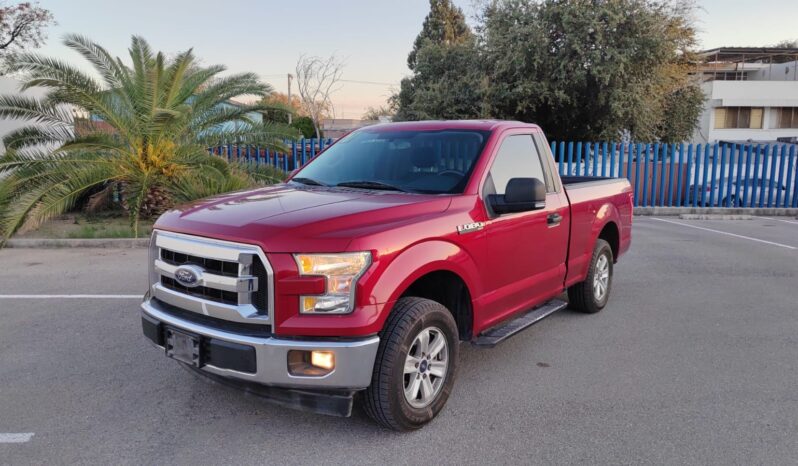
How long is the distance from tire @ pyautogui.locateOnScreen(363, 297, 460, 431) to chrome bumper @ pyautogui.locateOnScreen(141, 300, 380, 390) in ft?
0.43

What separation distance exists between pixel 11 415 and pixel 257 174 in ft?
29.5

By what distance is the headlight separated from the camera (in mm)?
3154

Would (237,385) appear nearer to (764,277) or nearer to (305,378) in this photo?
(305,378)

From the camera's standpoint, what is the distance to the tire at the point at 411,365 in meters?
3.32

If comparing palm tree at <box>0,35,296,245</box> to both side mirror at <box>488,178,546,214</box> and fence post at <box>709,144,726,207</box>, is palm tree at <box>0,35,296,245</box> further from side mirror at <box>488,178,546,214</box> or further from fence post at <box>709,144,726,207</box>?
fence post at <box>709,144,726,207</box>

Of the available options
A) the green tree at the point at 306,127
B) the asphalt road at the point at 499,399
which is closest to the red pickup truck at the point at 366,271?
the asphalt road at the point at 499,399

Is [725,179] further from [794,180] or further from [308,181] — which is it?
[308,181]

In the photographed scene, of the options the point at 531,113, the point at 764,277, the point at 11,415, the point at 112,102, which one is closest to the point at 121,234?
the point at 112,102

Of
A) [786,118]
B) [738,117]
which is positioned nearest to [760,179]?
[738,117]

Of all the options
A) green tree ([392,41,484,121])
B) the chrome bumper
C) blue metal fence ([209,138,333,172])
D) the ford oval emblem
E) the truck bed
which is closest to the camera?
the chrome bumper

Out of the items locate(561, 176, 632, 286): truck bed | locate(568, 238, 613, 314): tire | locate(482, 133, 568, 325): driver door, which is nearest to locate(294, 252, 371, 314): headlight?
locate(482, 133, 568, 325): driver door

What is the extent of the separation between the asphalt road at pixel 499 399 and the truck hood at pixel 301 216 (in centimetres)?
121

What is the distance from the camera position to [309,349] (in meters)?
3.11

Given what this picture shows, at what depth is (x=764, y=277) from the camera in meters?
8.03
